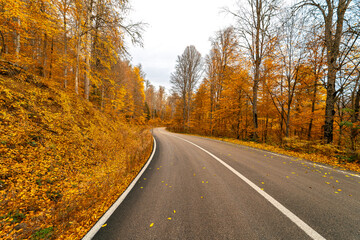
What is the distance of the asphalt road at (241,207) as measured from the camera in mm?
1916

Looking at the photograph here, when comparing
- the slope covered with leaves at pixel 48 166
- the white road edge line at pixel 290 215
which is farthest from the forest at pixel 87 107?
the white road edge line at pixel 290 215

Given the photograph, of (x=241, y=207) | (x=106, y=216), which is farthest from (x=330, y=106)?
(x=106, y=216)

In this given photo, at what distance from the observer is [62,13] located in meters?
7.28

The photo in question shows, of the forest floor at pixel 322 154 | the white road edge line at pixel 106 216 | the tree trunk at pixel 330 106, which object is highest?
the tree trunk at pixel 330 106

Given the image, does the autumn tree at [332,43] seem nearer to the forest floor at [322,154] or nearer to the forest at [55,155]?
the forest floor at [322,154]

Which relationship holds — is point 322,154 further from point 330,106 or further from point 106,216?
point 106,216

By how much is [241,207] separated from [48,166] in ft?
16.3

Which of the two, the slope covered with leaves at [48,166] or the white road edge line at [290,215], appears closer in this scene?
the white road edge line at [290,215]

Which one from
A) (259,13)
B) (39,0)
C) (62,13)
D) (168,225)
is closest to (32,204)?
(168,225)

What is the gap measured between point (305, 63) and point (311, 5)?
3.52m

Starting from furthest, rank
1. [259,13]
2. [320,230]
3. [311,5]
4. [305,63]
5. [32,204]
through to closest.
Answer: [259,13] → [305,63] → [311,5] → [32,204] → [320,230]

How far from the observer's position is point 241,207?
2.44 meters

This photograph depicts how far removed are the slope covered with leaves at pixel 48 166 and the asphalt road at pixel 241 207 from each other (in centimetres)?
81

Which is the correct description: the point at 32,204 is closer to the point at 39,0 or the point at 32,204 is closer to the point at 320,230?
the point at 320,230
